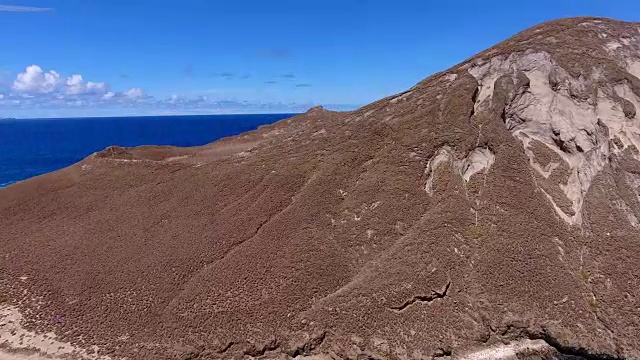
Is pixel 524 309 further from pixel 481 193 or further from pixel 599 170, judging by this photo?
pixel 599 170

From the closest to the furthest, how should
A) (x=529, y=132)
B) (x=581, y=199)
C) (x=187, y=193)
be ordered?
(x=581, y=199) → (x=529, y=132) → (x=187, y=193)

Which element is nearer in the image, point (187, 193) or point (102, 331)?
point (102, 331)

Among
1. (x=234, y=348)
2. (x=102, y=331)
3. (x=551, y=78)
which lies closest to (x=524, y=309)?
(x=234, y=348)

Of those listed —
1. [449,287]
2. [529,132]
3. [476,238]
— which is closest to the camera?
[449,287]

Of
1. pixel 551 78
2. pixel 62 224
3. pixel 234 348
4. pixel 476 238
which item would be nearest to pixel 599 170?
pixel 551 78

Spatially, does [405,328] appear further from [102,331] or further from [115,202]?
[115,202]

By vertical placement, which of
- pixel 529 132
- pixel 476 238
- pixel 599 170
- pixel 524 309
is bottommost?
pixel 524 309

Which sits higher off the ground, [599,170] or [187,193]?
[599,170]
